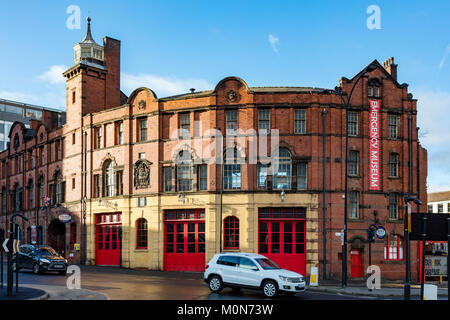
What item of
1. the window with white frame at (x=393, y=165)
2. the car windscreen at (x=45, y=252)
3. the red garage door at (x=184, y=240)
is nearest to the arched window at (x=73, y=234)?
the red garage door at (x=184, y=240)

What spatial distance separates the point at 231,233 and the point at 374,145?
38.7 feet

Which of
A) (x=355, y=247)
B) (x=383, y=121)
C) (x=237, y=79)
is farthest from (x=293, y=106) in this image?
(x=355, y=247)

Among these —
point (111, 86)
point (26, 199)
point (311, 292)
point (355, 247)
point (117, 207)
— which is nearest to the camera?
point (311, 292)

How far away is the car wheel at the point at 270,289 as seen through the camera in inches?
811

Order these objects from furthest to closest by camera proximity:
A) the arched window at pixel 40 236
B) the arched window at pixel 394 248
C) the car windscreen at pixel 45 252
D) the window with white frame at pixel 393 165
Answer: the arched window at pixel 40 236, the window with white frame at pixel 393 165, the arched window at pixel 394 248, the car windscreen at pixel 45 252

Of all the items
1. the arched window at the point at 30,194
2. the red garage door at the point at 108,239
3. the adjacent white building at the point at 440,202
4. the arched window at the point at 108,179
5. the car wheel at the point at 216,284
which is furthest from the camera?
the adjacent white building at the point at 440,202

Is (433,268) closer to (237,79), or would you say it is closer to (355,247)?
(355,247)

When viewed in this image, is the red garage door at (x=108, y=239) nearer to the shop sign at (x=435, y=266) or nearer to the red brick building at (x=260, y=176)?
the red brick building at (x=260, y=176)

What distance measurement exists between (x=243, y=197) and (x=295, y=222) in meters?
3.95

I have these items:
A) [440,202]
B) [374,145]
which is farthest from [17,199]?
[440,202]

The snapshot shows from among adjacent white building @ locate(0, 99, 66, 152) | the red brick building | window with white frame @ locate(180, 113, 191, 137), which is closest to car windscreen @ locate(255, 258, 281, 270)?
the red brick building

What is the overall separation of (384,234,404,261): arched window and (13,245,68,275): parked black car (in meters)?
21.5

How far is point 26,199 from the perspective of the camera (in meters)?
54.9

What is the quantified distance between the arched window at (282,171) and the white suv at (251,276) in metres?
13.9
